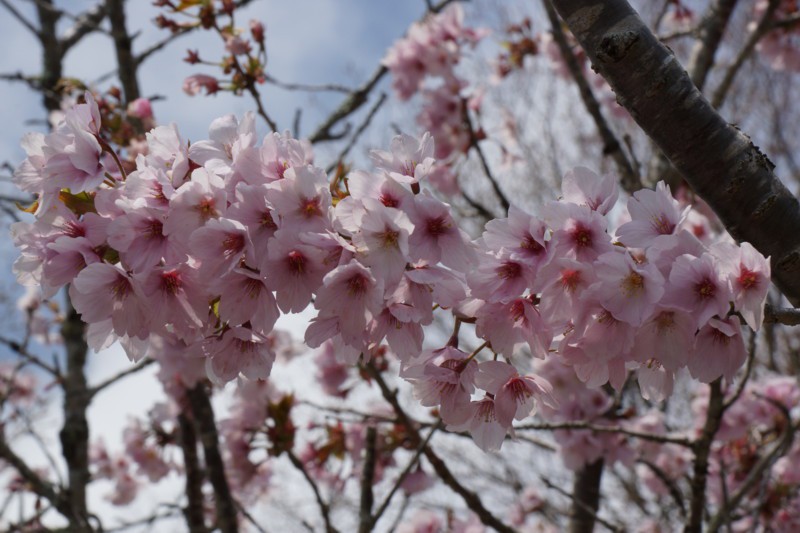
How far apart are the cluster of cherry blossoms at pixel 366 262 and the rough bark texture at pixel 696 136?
0.47ft

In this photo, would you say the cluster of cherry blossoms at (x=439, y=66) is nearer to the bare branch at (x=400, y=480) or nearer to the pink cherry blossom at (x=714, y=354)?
the bare branch at (x=400, y=480)

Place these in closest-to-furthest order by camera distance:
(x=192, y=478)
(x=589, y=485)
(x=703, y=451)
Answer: (x=703, y=451) < (x=192, y=478) < (x=589, y=485)

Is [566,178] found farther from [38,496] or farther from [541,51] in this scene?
[541,51]

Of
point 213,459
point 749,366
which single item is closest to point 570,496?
point 749,366

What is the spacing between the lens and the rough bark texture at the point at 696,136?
4.29 ft

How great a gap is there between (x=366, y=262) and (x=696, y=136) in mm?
628

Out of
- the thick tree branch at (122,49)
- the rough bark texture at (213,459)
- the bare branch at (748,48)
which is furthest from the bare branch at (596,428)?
the thick tree branch at (122,49)

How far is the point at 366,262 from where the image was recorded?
1144mm

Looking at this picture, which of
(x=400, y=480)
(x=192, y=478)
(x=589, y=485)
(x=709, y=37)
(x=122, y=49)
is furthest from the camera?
(x=709, y=37)

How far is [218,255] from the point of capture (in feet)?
3.94

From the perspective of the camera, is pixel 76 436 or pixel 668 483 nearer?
pixel 668 483

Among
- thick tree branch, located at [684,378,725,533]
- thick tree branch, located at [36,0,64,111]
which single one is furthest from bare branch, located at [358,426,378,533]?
thick tree branch, located at [36,0,64,111]

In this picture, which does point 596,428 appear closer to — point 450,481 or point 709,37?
point 450,481

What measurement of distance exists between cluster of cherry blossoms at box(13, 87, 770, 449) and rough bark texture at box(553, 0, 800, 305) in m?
0.14
